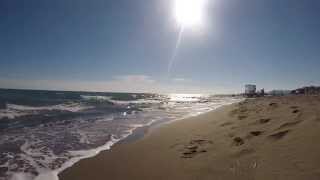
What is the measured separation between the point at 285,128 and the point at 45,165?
576 cm

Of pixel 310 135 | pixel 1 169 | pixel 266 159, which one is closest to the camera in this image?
pixel 266 159

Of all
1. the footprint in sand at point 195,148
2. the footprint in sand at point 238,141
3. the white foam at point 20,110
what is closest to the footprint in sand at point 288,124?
the footprint in sand at point 238,141

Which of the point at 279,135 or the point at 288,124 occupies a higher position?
the point at 288,124

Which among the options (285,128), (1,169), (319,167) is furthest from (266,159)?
(1,169)

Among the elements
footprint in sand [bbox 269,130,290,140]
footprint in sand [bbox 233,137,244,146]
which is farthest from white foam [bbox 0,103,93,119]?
footprint in sand [bbox 269,130,290,140]

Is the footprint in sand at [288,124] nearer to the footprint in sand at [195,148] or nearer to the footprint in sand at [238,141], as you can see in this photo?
the footprint in sand at [238,141]

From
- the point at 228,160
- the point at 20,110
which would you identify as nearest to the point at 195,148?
the point at 228,160

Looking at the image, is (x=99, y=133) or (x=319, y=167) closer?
(x=319, y=167)

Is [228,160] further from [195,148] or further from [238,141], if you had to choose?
[195,148]

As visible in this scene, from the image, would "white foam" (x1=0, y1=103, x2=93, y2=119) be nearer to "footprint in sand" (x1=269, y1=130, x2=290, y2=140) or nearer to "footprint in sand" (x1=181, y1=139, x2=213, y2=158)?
"footprint in sand" (x1=181, y1=139, x2=213, y2=158)

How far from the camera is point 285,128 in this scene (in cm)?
712

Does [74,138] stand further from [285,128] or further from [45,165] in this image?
[285,128]

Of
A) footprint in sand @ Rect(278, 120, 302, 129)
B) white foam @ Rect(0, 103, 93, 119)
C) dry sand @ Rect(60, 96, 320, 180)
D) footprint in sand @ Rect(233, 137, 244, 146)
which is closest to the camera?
dry sand @ Rect(60, 96, 320, 180)

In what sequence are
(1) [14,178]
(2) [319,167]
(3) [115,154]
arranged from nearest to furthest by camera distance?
(2) [319,167]
(1) [14,178]
(3) [115,154]
